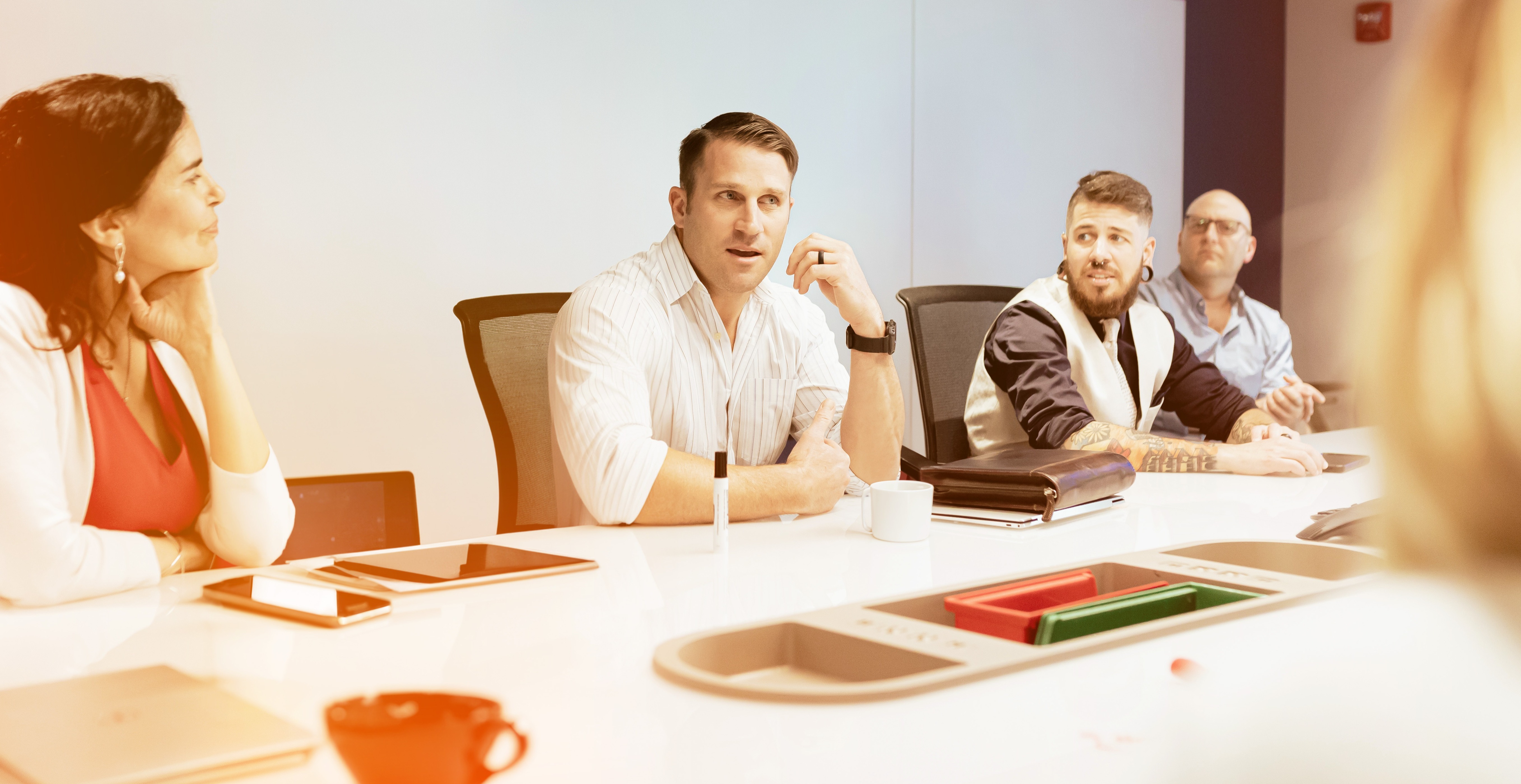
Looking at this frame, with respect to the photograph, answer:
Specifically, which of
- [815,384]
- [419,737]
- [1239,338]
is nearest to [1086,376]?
[815,384]

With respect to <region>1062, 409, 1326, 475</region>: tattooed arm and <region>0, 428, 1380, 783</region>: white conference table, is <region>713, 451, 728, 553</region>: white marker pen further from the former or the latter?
<region>1062, 409, 1326, 475</region>: tattooed arm

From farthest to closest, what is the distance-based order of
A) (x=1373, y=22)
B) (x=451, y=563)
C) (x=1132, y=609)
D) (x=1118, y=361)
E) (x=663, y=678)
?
(x=1373, y=22) < (x=1118, y=361) < (x=451, y=563) < (x=1132, y=609) < (x=663, y=678)

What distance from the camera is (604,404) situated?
1823 mm

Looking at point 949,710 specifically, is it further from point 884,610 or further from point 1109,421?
point 1109,421

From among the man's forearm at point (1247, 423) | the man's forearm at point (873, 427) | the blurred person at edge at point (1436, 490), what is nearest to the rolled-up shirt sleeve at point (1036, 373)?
the man's forearm at point (1247, 423)

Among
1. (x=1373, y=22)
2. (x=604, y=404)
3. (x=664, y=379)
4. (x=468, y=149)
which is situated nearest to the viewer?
(x=604, y=404)

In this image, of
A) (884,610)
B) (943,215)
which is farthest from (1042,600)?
(943,215)

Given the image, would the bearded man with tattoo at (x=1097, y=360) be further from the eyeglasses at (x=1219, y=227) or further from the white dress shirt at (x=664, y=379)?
the eyeglasses at (x=1219, y=227)

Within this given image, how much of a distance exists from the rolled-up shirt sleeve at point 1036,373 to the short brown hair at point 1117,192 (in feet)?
1.37

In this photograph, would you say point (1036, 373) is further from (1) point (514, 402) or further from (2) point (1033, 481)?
(1) point (514, 402)

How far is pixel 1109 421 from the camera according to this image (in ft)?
9.24

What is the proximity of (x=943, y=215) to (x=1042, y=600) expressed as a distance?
3.28m

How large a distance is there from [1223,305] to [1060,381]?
5.67ft

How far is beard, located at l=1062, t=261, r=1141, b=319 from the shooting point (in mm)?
2793
